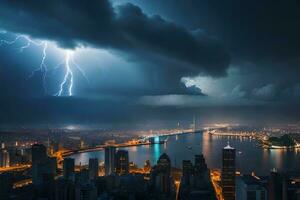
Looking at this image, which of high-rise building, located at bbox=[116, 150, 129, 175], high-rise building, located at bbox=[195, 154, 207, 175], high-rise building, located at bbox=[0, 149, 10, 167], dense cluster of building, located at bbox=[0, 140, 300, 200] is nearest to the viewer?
dense cluster of building, located at bbox=[0, 140, 300, 200]

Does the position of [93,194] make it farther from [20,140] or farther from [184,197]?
[20,140]

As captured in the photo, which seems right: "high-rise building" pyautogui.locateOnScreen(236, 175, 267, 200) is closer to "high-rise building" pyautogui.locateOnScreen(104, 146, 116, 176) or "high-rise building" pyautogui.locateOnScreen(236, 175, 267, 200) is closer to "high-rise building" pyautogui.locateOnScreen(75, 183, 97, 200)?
"high-rise building" pyautogui.locateOnScreen(75, 183, 97, 200)

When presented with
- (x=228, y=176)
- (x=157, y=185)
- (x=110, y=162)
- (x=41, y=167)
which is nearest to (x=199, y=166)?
(x=228, y=176)

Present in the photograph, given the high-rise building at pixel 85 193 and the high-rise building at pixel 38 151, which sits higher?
the high-rise building at pixel 38 151

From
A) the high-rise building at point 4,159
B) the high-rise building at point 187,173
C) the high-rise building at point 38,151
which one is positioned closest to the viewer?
the high-rise building at point 187,173

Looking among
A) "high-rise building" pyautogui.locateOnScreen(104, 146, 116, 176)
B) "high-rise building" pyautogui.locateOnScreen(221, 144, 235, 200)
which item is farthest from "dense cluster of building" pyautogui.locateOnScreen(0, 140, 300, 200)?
"high-rise building" pyautogui.locateOnScreen(104, 146, 116, 176)

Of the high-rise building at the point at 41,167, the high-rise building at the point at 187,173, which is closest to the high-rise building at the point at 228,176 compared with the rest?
the high-rise building at the point at 187,173

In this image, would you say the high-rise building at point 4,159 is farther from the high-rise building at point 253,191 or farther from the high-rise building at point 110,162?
the high-rise building at point 253,191

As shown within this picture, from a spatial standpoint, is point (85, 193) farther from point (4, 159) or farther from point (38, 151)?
point (38, 151)

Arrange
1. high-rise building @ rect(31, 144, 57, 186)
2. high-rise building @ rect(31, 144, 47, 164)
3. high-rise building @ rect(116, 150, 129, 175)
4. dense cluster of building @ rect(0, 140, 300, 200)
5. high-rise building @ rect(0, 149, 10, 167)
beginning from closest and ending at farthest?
1. dense cluster of building @ rect(0, 140, 300, 200)
2. high-rise building @ rect(31, 144, 57, 186)
3. high-rise building @ rect(116, 150, 129, 175)
4. high-rise building @ rect(0, 149, 10, 167)
5. high-rise building @ rect(31, 144, 47, 164)
